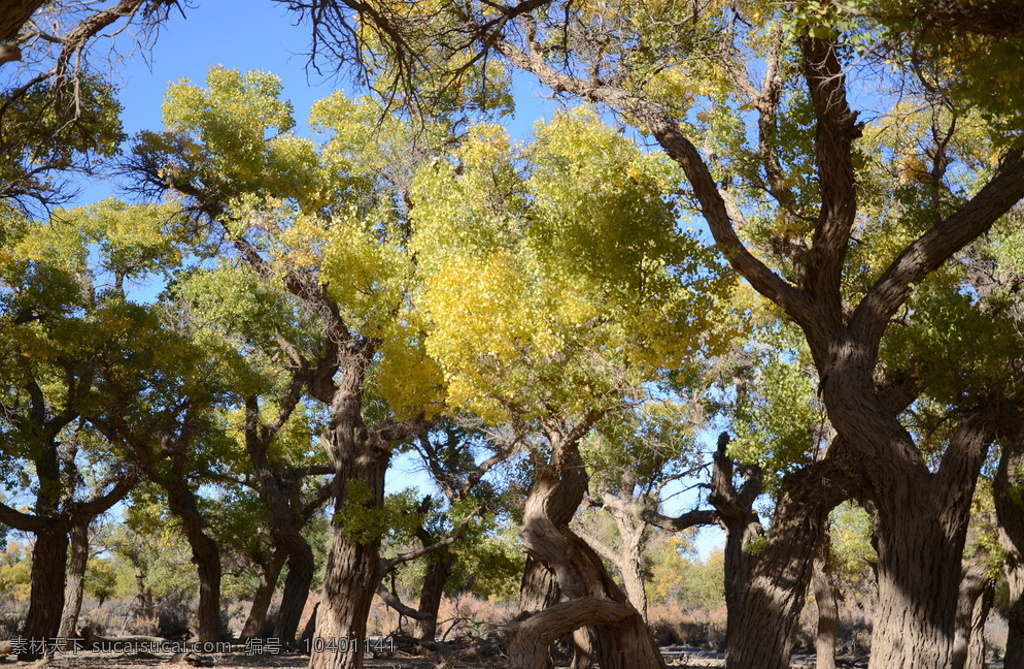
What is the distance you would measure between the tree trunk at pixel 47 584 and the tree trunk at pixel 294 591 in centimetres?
490

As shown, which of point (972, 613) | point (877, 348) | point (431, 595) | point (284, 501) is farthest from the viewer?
point (431, 595)

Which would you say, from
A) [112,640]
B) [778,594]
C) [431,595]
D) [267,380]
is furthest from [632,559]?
[112,640]

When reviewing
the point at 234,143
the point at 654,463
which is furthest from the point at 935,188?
the point at 234,143

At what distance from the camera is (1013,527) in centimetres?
1141

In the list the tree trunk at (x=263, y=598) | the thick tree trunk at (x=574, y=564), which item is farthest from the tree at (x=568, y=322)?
the tree trunk at (x=263, y=598)

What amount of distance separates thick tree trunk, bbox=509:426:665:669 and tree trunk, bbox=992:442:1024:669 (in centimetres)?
473

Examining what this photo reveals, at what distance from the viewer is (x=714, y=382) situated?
1638 cm

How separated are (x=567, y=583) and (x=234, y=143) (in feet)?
28.7

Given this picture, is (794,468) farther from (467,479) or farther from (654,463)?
(467,479)

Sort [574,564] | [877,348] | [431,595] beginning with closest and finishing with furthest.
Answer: [877,348], [574,564], [431,595]

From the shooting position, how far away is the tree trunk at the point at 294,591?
715 inches

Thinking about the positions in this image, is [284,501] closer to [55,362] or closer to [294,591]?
[294,591]

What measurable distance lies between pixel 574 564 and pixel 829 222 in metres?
5.15

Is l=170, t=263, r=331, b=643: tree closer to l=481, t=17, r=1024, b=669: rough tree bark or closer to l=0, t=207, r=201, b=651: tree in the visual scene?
l=0, t=207, r=201, b=651: tree
